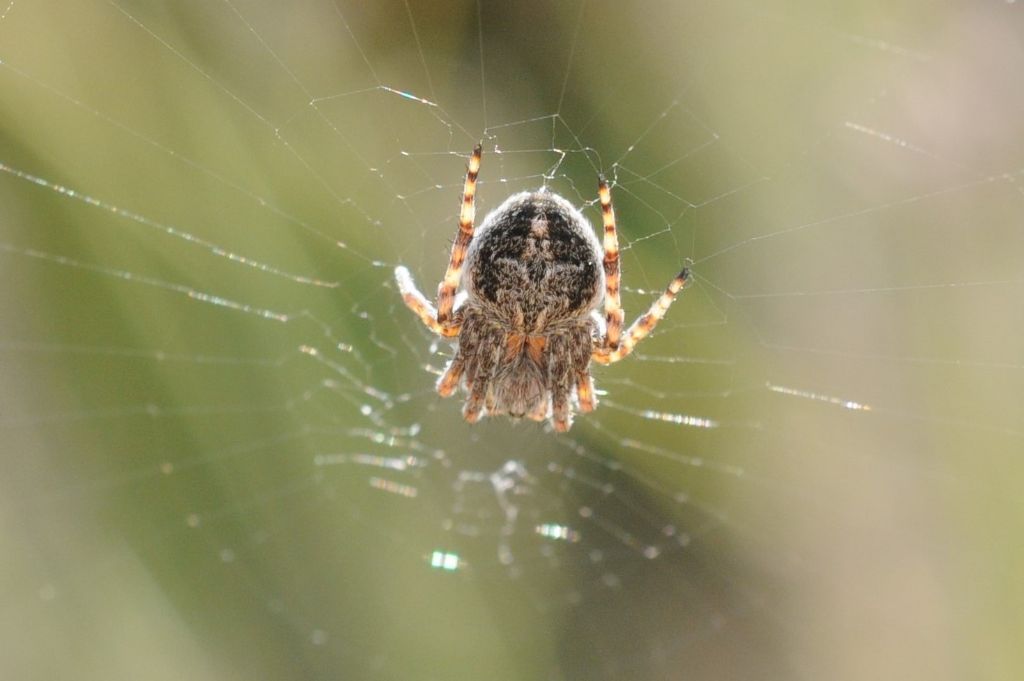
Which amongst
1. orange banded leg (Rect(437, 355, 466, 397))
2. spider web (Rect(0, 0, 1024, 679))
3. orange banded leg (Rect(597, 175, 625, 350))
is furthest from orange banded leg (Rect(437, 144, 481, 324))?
spider web (Rect(0, 0, 1024, 679))

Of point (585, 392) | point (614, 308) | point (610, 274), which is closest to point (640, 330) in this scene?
point (614, 308)

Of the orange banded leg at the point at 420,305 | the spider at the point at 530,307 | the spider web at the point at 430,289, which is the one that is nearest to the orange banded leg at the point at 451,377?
the spider at the point at 530,307

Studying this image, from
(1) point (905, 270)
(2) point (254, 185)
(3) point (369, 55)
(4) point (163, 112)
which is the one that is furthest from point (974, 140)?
(4) point (163, 112)

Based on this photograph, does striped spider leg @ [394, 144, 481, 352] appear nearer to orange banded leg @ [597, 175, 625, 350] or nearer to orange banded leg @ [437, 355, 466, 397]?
orange banded leg @ [437, 355, 466, 397]

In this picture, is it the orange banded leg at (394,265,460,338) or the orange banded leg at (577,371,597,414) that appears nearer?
the orange banded leg at (394,265,460,338)

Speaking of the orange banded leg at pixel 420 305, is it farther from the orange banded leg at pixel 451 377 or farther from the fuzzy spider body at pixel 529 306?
the orange banded leg at pixel 451 377

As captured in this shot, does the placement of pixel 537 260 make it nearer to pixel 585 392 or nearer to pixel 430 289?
pixel 585 392
